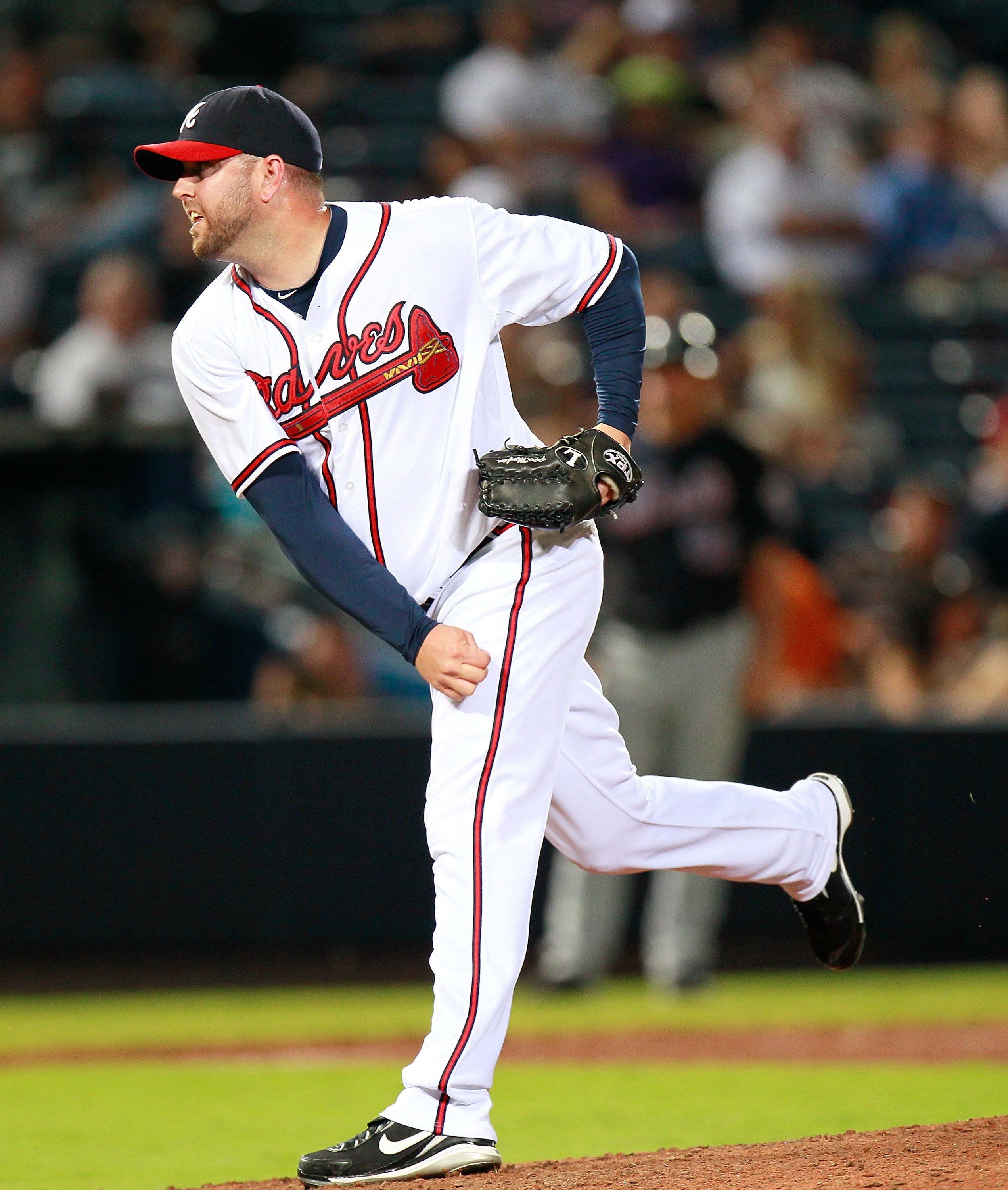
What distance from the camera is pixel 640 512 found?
6.48 metres

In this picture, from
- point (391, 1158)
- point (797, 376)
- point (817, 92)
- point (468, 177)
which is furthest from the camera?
point (817, 92)

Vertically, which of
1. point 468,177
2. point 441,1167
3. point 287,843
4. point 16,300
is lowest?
point 287,843

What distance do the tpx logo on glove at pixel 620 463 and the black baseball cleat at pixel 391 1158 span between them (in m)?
1.23

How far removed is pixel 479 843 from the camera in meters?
3.29

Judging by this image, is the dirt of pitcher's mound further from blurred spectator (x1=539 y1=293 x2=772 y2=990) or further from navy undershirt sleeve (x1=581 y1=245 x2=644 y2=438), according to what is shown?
blurred spectator (x1=539 y1=293 x2=772 y2=990)

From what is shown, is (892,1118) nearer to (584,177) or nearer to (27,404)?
(27,404)

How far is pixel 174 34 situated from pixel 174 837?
554cm

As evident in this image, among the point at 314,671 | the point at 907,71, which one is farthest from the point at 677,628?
the point at 907,71

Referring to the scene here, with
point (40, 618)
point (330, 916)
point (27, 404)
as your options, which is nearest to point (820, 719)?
point (330, 916)

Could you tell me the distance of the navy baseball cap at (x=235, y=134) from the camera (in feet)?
10.7

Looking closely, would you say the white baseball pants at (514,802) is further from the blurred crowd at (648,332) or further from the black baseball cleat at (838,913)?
the blurred crowd at (648,332)

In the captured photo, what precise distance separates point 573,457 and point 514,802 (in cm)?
63

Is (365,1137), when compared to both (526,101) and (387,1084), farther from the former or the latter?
(526,101)

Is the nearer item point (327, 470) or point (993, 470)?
point (327, 470)
